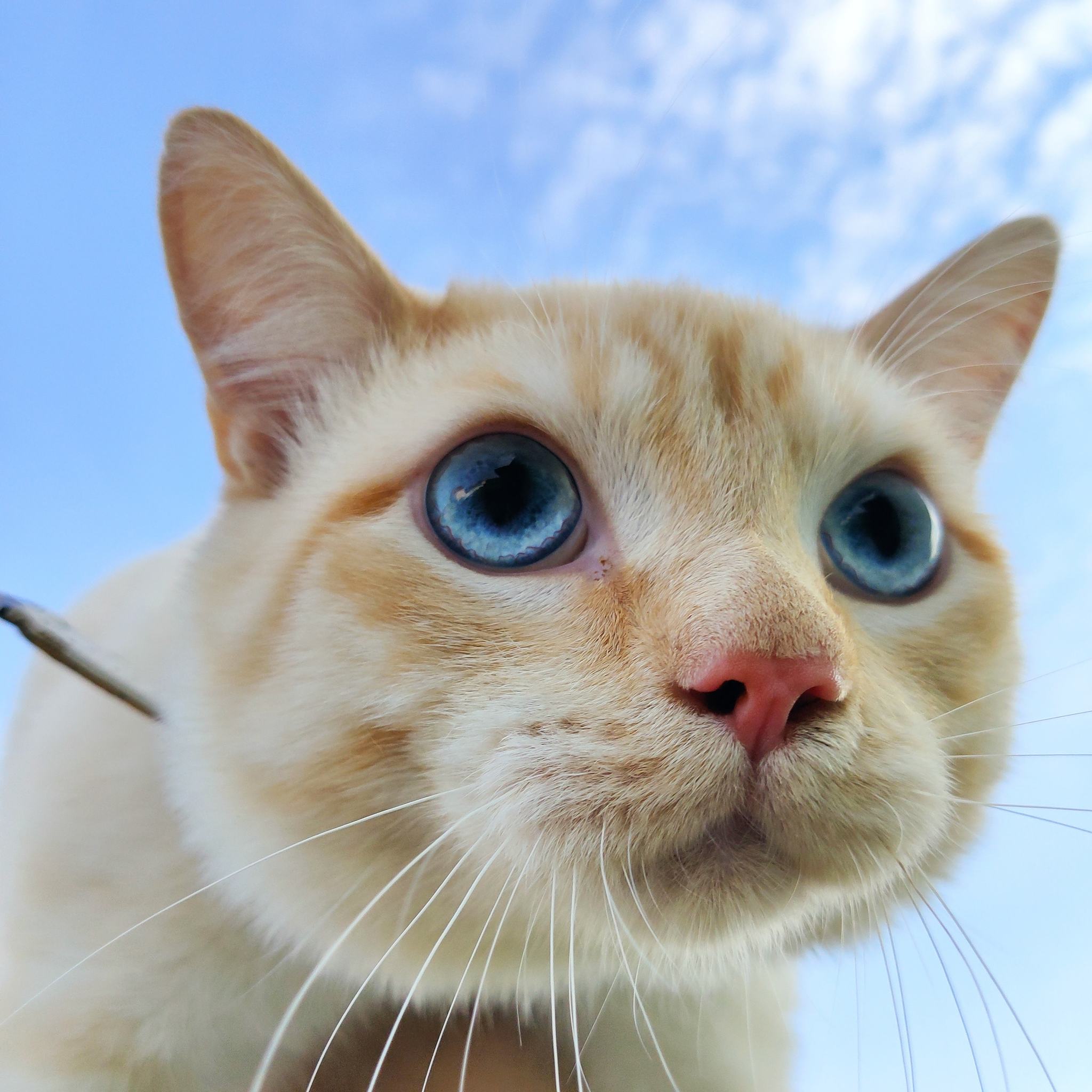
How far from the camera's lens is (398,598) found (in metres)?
0.78

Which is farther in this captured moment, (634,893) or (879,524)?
(879,524)

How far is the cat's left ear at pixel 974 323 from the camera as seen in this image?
46.0 inches

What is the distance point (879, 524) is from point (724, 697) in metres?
0.38

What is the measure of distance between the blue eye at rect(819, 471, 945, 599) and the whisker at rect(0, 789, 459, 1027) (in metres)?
0.48

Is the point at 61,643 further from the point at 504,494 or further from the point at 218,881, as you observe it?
the point at 504,494

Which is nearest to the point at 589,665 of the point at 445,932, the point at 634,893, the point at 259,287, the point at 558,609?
the point at 558,609

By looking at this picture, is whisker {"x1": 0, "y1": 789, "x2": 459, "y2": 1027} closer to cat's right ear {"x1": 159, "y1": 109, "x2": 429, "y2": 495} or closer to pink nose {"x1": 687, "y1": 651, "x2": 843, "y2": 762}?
pink nose {"x1": 687, "y1": 651, "x2": 843, "y2": 762}

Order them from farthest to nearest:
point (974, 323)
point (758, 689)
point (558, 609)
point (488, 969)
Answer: point (974, 323)
point (488, 969)
point (558, 609)
point (758, 689)

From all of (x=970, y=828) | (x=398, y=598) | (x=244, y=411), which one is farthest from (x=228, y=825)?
(x=970, y=828)

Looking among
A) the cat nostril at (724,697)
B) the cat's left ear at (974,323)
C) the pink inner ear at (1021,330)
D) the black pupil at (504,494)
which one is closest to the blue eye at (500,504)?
the black pupil at (504,494)

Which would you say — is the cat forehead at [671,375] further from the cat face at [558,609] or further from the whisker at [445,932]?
the whisker at [445,932]

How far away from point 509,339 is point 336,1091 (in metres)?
0.86

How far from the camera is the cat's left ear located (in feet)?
3.83

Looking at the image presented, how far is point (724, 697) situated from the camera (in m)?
0.66
